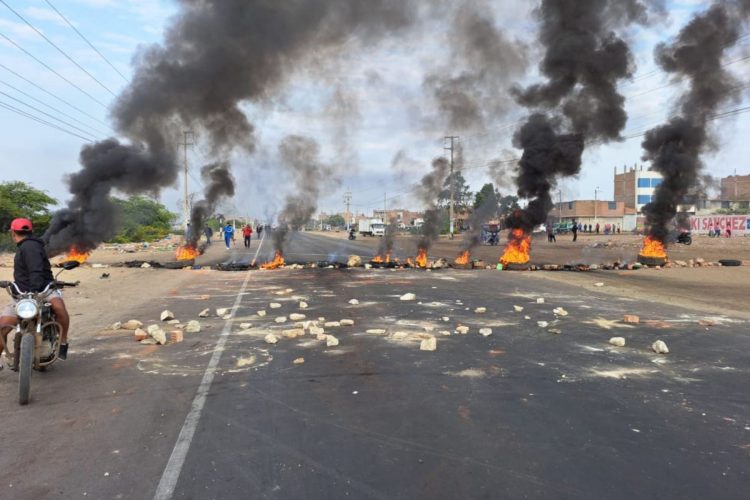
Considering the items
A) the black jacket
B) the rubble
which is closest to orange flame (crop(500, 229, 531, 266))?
the rubble

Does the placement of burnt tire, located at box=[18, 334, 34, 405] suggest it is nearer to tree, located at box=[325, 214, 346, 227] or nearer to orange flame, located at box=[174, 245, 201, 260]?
orange flame, located at box=[174, 245, 201, 260]

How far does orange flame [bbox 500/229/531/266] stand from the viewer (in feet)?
65.5

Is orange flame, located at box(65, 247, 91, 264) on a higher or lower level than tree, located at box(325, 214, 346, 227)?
lower

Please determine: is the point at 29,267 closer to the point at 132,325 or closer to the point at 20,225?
the point at 20,225

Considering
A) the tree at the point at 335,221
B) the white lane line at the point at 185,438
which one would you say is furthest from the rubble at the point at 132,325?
the tree at the point at 335,221

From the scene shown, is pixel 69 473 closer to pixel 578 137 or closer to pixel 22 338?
pixel 22 338

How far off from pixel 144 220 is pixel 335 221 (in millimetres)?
74385

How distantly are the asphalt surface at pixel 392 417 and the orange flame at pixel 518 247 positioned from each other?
1234cm

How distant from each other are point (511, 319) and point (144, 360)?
566 cm

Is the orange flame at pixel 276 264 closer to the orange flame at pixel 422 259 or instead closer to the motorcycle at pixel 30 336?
the orange flame at pixel 422 259

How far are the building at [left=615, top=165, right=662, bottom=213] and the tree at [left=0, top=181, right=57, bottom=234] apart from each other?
78.6m

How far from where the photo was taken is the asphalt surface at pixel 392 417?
119 inches

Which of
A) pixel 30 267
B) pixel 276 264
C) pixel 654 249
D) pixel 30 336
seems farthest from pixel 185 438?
pixel 654 249

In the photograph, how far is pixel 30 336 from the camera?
4527 mm
